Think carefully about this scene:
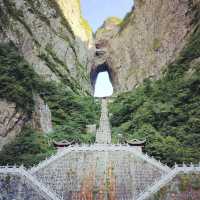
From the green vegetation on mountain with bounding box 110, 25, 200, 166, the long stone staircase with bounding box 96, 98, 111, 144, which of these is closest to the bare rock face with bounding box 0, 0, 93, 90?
the long stone staircase with bounding box 96, 98, 111, 144

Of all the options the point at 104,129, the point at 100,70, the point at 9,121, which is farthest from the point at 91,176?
the point at 100,70

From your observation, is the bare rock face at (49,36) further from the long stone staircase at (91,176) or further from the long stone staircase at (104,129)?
the long stone staircase at (91,176)

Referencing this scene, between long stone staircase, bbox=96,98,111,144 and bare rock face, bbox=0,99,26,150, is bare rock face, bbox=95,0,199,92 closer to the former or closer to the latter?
long stone staircase, bbox=96,98,111,144

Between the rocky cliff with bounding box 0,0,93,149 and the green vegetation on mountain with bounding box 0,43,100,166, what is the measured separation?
37cm

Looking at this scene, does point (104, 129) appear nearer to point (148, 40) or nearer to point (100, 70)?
point (148, 40)

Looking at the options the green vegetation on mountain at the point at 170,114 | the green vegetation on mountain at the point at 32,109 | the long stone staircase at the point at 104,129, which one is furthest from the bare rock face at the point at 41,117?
the green vegetation on mountain at the point at 170,114

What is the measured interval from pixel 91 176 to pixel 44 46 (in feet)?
99.2

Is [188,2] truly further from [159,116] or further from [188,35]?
[159,116]

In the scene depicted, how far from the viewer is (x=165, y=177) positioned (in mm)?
18172

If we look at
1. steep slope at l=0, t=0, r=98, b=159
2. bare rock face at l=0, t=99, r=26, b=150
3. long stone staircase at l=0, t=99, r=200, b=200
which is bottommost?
long stone staircase at l=0, t=99, r=200, b=200

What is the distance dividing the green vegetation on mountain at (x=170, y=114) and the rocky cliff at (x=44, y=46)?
7.27 m

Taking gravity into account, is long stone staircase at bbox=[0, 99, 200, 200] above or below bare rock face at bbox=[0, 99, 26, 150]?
below

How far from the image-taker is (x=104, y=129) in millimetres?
32625

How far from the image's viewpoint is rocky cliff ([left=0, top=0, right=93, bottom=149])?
27.3 metres
